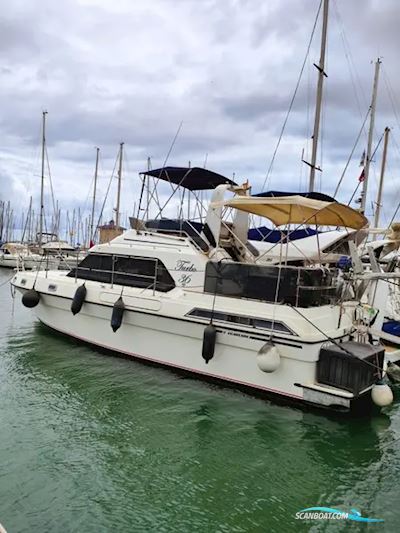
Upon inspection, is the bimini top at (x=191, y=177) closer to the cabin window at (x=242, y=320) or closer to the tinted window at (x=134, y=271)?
the tinted window at (x=134, y=271)

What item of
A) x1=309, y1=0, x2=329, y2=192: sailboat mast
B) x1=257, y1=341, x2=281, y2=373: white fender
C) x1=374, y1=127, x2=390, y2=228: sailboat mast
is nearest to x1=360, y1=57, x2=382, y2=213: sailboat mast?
x1=374, y1=127, x2=390, y2=228: sailboat mast

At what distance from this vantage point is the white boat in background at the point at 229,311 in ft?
23.9

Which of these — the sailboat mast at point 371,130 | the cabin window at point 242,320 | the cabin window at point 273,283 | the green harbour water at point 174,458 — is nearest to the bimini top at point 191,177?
the cabin window at point 273,283

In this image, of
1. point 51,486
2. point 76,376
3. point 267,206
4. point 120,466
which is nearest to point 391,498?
point 120,466

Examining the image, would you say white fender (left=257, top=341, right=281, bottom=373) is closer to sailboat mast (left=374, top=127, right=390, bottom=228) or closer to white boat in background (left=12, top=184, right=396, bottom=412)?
white boat in background (left=12, top=184, right=396, bottom=412)

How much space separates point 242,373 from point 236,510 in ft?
11.1

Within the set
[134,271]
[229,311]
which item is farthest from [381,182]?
[229,311]

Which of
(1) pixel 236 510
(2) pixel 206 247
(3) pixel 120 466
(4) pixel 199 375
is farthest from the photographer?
(2) pixel 206 247

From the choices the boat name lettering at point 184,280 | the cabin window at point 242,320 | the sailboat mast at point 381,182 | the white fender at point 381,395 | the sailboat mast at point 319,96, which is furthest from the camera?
the sailboat mast at point 381,182

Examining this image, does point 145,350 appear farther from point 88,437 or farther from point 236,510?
point 236,510

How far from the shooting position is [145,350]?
30.1 ft

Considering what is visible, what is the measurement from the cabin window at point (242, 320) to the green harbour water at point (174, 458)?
127 cm

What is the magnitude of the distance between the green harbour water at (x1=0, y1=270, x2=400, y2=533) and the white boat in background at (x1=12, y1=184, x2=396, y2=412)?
0.49 metres

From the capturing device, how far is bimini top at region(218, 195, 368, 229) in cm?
758
